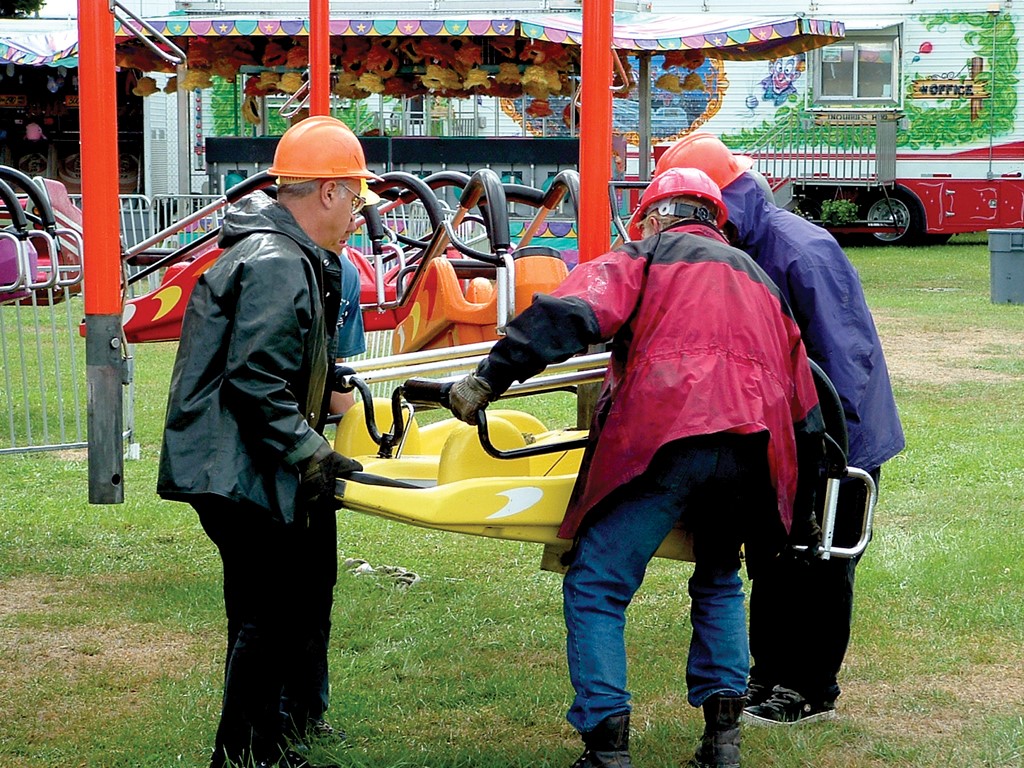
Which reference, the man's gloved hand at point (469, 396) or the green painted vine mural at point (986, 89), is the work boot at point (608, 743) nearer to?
the man's gloved hand at point (469, 396)

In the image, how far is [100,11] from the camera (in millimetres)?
4480

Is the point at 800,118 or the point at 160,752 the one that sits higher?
the point at 800,118

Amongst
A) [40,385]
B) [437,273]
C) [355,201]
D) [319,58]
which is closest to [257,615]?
[355,201]

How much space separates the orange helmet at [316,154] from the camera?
3.47 m

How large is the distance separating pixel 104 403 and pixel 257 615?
5.04 ft

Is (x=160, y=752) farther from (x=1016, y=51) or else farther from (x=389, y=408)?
(x=1016, y=51)

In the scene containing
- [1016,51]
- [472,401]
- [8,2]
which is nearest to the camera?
[472,401]

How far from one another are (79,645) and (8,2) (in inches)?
983

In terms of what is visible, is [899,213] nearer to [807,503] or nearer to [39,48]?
[39,48]

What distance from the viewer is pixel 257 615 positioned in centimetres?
345

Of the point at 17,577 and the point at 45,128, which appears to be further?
the point at 45,128

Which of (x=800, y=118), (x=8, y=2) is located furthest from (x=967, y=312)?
(x=8, y=2)

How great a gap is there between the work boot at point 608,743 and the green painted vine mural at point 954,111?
65.5ft

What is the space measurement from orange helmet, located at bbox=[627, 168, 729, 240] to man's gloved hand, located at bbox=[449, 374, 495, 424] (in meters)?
0.65
